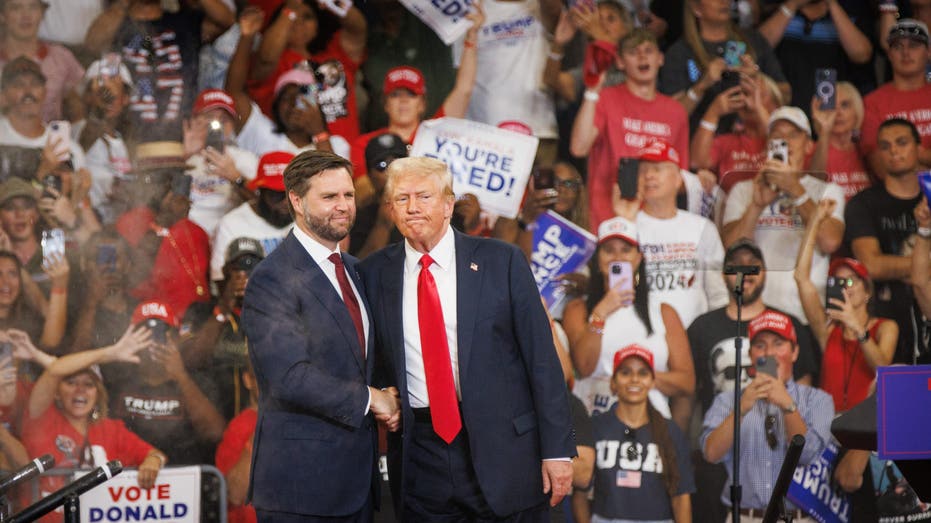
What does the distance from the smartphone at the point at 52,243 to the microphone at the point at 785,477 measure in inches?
130

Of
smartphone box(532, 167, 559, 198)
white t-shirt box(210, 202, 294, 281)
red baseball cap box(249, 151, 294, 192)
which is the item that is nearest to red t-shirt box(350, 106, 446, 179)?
red baseball cap box(249, 151, 294, 192)

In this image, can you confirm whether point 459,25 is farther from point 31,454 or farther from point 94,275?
point 31,454

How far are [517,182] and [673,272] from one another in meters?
0.91

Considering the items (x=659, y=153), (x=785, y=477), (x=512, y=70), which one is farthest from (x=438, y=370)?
(x=659, y=153)

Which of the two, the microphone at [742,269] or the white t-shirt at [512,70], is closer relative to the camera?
the microphone at [742,269]

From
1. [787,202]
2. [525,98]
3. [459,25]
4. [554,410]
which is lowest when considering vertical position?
[554,410]

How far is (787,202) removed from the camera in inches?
216

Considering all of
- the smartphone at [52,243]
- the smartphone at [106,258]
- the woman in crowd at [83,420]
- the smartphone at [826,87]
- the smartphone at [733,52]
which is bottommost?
the woman in crowd at [83,420]

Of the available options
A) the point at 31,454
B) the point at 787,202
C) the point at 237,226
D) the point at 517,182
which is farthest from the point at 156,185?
the point at 787,202

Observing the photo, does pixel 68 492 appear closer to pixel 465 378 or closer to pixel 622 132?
pixel 465 378

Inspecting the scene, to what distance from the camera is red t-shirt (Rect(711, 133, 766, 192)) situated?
17.9ft

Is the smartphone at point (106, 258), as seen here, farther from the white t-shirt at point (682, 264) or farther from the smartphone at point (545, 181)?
the white t-shirt at point (682, 264)

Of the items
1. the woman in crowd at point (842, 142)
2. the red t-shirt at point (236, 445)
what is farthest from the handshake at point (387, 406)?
the woman in crowd at point (842, 142)

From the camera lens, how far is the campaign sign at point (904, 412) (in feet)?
8.51
